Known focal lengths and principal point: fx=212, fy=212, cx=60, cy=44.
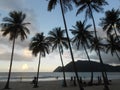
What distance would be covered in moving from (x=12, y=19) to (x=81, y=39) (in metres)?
15.5

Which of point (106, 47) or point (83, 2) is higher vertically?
point (83, 2)

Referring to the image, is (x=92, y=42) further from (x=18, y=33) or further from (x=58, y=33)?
(x=18, y=33)

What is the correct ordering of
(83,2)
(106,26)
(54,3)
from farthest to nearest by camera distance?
(106,26) < (83,2) < (54,3)

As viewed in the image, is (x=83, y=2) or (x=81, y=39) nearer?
(x=83, y=2)

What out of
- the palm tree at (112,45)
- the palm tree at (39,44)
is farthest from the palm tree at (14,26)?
the palm tree at (112,45)

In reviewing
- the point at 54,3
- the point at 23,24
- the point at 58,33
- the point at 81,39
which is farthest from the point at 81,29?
the point at 54,3


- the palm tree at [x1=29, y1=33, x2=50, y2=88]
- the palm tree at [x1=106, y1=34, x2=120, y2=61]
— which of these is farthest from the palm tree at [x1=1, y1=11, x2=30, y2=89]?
the palm tree at [x1=106, y1=34, x2=120, y2=61]

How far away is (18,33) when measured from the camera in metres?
42.2

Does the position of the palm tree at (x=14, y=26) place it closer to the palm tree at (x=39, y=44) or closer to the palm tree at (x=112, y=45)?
the palm tree at (x=39, y=44)

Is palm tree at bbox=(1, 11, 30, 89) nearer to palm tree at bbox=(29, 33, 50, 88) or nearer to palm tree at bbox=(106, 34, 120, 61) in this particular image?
palm tree at bbox=(29, 33, 50, 88)

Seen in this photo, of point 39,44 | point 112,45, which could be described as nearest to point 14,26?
point 39,44

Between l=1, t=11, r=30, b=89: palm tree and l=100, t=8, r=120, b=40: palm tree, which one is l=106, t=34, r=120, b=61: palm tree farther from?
l=1, t=11, r=30, b=89: palm tree

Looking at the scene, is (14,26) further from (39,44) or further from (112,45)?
(112,45)

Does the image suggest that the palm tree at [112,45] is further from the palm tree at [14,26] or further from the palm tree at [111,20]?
the palm tree at [14,26]
